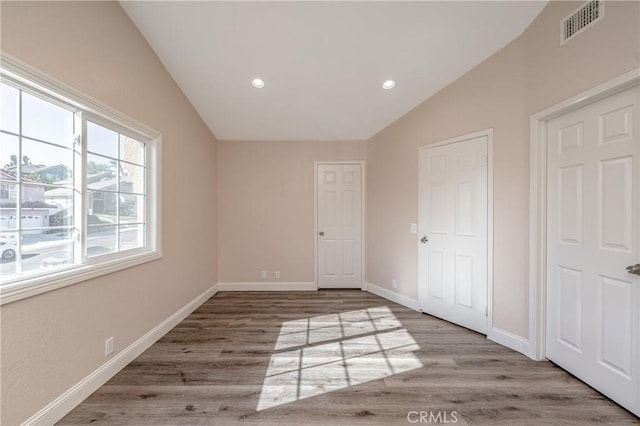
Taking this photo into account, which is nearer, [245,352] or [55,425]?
[55,425]

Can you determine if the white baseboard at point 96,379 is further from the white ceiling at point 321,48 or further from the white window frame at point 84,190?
the white ceiling at point 321,48

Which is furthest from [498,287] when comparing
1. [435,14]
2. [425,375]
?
[435,14]

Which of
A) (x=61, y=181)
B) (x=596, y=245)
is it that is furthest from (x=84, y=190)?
(x=596, y=245)

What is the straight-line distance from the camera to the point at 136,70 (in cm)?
233

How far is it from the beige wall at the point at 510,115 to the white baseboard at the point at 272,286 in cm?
141

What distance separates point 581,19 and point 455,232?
2.01 m

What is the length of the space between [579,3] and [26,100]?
3798mm

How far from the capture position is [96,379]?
1871 mm

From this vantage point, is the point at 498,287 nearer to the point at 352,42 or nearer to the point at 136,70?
the point at 352,42

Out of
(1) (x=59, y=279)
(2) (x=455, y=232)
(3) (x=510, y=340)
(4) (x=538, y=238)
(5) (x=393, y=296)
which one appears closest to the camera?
(1) (x=59, y=279)

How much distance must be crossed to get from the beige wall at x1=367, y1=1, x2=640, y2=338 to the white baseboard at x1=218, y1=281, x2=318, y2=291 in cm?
141

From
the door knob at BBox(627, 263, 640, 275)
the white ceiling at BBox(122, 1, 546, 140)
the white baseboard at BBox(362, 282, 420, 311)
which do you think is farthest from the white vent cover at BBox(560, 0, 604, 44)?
the white baseboard at BBox(362, 282, 420, 311)

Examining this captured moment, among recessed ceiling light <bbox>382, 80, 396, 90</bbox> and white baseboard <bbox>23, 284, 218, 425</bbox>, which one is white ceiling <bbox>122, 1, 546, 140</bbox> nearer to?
recessed ceiling light <bbox>382, 80, 396, 90</bbox>
